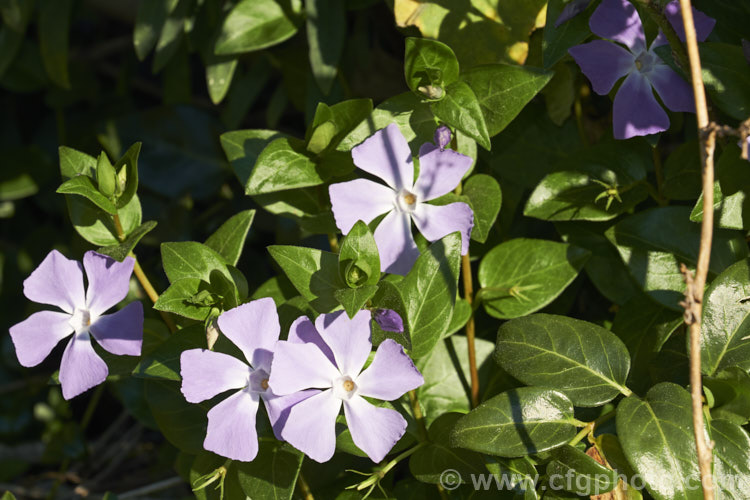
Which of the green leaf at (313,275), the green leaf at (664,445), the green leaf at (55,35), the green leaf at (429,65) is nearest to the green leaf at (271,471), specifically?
the green leaf at (313,275)

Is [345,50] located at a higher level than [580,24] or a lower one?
lower

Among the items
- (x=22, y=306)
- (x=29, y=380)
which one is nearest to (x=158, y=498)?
(x=29, y=380)

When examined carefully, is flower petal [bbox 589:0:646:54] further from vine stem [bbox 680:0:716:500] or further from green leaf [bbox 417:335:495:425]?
green leaf [bbox 417:335:495:425]

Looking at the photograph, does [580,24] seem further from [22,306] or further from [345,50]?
[22,306]

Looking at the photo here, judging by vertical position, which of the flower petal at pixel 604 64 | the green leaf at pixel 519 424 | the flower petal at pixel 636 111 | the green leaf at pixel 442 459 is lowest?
the green leaf at pixel 442 459

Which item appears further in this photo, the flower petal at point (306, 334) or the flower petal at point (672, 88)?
the flower petal at point (672, 88)

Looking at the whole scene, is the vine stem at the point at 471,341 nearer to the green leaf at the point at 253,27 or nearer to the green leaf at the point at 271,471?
the green leaf at the point at 271,471
